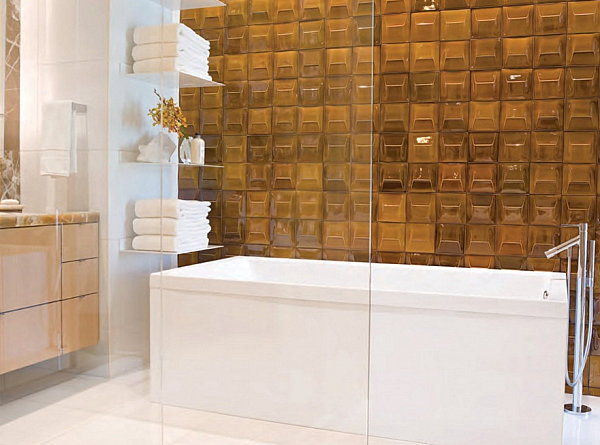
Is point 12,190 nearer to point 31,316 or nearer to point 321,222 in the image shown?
point 31,316

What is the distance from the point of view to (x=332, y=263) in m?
1.95

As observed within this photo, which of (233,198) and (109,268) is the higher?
(233,198)

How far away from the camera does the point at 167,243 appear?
1847 millimetres

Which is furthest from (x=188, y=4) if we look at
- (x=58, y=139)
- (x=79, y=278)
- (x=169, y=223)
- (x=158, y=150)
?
(x=79, y=278)

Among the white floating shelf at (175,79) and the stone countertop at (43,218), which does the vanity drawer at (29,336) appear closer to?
the stone countertop at (43,218)

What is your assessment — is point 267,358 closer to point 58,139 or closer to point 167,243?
point 167,243

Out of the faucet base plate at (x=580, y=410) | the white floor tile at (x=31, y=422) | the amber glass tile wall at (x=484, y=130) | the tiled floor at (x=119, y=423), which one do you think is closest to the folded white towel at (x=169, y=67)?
the tiled floor at (x=119, y=423)

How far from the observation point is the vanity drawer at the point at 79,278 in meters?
1.82

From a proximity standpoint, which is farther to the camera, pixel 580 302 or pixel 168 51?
pixel 580 302

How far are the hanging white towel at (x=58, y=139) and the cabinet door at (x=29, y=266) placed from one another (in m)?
0.18

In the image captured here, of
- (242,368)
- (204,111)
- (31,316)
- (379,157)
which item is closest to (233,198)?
(204,111)

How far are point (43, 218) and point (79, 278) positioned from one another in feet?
0.66

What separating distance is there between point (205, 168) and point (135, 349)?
593 millimetres

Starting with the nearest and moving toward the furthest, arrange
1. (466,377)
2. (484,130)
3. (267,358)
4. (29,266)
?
(29,266)
(267,358)
(466,377)
(484,130)
